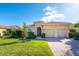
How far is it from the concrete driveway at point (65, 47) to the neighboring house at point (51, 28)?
198mm

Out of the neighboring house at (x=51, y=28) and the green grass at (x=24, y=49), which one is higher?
the neighboring house at (x=51, y=28)

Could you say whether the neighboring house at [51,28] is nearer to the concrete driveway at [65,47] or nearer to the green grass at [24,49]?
the concrete driveway at [65,47]

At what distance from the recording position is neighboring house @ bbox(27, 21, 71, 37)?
18328 millimetres

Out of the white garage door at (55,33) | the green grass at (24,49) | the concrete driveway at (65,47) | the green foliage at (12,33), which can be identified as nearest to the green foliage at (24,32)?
the green foliage at (12,33)

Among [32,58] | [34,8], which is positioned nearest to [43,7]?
[34,8]

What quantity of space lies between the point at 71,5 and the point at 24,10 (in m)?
1.27

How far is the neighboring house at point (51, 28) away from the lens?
60.1 ft

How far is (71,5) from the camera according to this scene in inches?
715

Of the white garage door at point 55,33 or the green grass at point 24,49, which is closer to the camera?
the green grass at point 24,49

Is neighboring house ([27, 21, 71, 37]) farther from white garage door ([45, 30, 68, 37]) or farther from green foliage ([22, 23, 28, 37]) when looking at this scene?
green foliage ([22, 23, 28, 37])

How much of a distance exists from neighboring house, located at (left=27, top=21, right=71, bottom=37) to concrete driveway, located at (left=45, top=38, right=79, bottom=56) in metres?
0.20

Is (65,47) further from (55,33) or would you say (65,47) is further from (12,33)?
(12,33)

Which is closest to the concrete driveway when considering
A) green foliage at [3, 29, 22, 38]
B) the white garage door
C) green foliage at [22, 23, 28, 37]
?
the white garage door

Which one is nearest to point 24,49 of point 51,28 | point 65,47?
point 51,28
